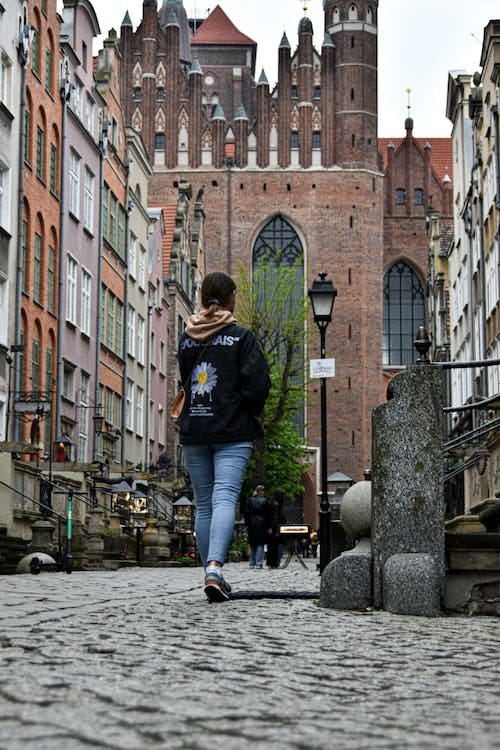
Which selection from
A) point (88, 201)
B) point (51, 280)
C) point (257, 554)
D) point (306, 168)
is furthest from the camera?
point (306, 168)

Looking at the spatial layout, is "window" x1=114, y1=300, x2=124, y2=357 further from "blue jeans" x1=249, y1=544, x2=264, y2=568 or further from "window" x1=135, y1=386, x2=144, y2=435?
"blue jeans" x1=249, y1=544, x2=264, y2=568

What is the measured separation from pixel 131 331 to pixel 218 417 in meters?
32.5

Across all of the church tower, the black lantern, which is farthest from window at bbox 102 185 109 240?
the church tower

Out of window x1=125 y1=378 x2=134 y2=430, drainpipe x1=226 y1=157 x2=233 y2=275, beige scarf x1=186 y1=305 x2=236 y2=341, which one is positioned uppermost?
drainpipe x1=226 y1=157 x2=233 y2=275

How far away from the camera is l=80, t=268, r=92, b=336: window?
108ft

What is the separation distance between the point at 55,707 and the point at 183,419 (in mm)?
4562

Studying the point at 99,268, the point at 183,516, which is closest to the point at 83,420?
the point at 183,516

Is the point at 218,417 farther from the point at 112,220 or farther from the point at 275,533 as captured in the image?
the point at 112,220

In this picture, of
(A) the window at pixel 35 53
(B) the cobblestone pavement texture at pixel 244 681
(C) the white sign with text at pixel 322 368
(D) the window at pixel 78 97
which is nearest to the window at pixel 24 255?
(A) the window at pixel 35 53

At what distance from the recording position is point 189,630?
608 centimetres

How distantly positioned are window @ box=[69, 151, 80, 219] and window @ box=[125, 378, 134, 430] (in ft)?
26.9

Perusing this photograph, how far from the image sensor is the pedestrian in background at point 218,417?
7883 millimetres

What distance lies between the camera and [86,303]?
33438 mm

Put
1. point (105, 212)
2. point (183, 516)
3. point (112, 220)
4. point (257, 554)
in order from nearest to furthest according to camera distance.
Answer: point (257, 554)
point (183, 516)
point (105, 212)
point (112, 220)
